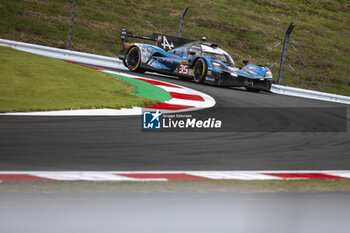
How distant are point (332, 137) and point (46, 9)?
59.4ft

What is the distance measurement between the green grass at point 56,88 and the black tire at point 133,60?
85.7 inches

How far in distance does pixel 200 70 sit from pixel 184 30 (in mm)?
13571

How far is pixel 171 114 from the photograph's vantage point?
6.02m

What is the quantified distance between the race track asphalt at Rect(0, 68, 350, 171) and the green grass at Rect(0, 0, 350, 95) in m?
8.78

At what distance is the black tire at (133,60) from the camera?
36.4ft

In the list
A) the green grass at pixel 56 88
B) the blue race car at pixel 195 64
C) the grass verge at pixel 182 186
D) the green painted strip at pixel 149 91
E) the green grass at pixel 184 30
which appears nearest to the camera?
the grass verge at pixel 182 186

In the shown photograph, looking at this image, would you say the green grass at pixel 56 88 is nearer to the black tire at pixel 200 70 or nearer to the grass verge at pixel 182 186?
the black tire at pixel 200 70

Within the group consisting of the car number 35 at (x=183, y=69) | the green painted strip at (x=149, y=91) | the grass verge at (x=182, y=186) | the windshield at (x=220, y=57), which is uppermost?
the windshield at (x=220, y=57)

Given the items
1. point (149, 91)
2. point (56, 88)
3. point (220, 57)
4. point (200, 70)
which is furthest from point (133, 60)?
point (56, 88)

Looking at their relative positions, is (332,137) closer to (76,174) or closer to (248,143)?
(248,143)

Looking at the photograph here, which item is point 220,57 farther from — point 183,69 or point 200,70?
point 183,69

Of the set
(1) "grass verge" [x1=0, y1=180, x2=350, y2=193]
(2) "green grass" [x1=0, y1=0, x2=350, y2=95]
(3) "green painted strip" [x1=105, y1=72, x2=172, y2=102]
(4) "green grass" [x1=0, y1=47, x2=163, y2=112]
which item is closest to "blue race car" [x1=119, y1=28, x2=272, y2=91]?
(3) "green painted strip" [x1=105, y1=72, x2=172, y2=102]

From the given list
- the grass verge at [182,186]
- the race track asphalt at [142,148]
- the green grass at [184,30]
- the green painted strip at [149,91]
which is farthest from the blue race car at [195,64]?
the grass verge at [182,186]

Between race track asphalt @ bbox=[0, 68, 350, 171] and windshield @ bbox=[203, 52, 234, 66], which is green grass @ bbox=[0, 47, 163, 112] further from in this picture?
windshield @ bbox=[203, 52, 234, 66]
